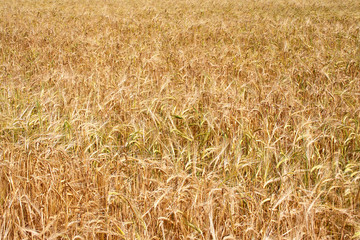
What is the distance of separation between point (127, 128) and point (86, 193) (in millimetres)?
882

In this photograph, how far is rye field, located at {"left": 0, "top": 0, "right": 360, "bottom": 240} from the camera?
4.60 feet

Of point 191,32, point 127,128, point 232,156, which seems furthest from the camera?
point 191,32

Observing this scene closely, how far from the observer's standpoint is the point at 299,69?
12.6 feet

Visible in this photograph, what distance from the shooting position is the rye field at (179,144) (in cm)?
140

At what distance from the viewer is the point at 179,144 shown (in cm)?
225

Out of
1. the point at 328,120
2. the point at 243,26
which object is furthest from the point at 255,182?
the point at 243,26

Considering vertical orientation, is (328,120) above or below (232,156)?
above

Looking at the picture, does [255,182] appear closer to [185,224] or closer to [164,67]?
[185,224]

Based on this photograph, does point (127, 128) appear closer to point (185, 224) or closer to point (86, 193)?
point (86, 193)

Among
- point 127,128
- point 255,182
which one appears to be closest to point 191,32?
point 127,128

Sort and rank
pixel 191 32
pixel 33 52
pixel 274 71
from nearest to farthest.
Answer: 1. pixel 274 71
2. pixel 33 52
3. pixel 191 32

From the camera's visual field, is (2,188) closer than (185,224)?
No

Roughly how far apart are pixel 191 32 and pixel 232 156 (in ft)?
15.2

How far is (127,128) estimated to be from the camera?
2373mm
